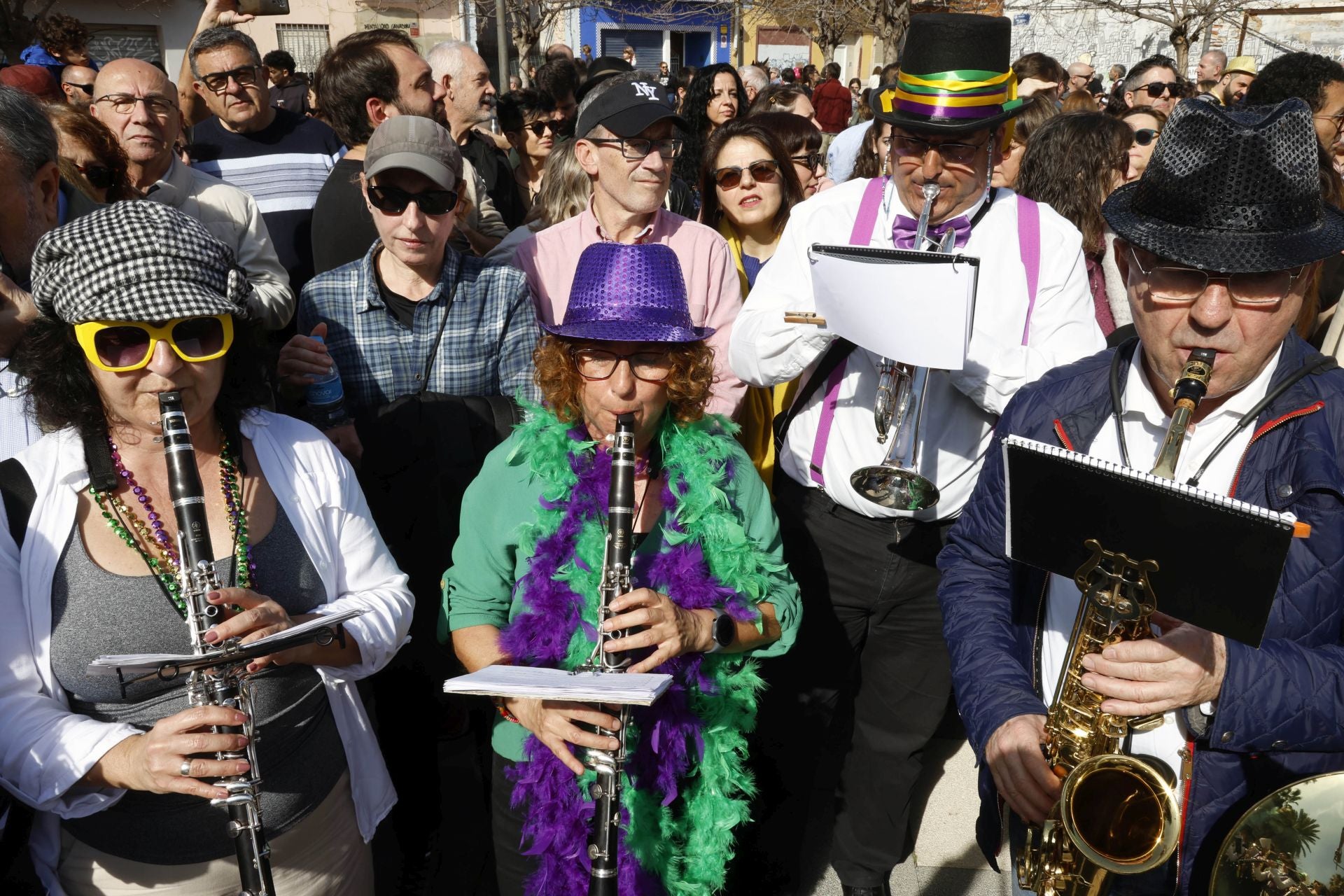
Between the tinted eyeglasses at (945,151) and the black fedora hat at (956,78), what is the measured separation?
0.18ft

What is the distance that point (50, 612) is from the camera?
213 centimetres

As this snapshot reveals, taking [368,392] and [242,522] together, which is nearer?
[242,522]

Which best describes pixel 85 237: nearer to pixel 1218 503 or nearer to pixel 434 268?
pixel 434 268

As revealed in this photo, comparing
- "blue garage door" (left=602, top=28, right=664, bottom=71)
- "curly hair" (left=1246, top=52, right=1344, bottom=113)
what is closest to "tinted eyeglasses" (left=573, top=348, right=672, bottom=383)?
"curly hair" (left=1246, top=52, right=1344, bottom=113)

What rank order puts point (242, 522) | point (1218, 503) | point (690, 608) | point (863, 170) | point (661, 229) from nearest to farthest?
point (1218, 503)
point (242, 522)
point (690, 608)
point (661, 229)
point (863, 170)

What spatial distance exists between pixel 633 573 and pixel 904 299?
39.8 inches

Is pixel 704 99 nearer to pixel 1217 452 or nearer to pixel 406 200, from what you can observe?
pixel 406 200

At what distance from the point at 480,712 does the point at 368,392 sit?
150 centimetres

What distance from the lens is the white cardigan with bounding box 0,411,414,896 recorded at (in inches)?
80.9

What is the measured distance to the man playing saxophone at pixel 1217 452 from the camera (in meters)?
1.81

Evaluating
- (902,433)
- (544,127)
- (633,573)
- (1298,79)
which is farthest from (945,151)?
(544,127)

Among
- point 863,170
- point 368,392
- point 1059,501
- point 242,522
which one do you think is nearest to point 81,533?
point 242,522

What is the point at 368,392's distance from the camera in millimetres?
3426

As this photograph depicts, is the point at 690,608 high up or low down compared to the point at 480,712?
Answer: up
